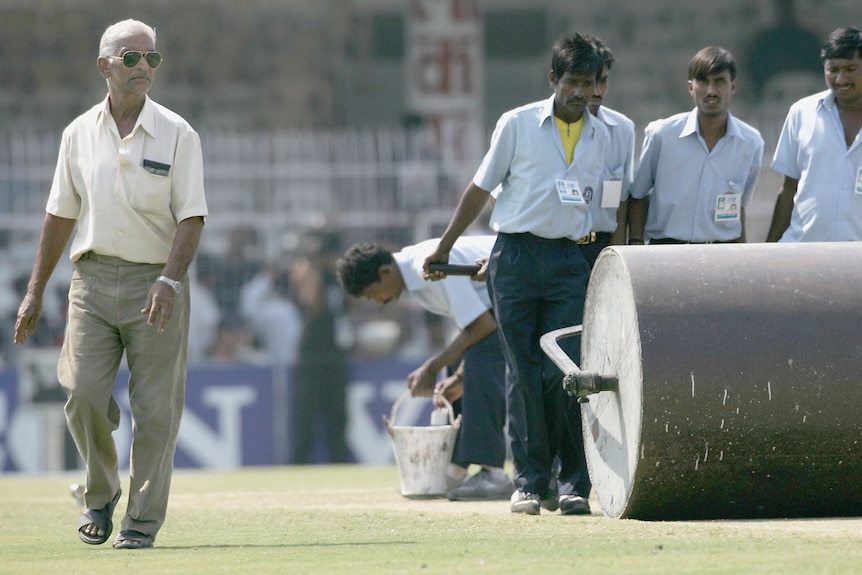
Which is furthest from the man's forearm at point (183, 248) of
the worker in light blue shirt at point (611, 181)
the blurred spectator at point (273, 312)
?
the blurred spectator at point (273, 312)

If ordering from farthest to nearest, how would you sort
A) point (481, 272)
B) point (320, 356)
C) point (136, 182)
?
point (320, 356) < point (481, 272) < point (136, 182)

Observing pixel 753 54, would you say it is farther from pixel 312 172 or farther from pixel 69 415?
pixel 69 415

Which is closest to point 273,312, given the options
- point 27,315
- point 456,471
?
point 456,471

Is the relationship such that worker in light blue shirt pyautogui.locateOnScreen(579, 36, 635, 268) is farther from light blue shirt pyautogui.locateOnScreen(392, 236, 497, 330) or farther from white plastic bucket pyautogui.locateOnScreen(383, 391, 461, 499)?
white plastic bucket pyautogui.locateOnScreen(383, 391, 461, 499)

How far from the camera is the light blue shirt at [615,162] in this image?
7.36 meters

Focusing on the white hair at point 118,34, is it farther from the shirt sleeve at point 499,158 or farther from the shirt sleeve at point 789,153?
the shirt sleeve at point 789,153

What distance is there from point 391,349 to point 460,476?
5784 millimetres

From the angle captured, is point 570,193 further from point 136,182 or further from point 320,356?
point 320,356

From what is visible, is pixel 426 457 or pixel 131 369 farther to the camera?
Answer: pixel 426 457

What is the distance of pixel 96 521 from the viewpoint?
644 cm

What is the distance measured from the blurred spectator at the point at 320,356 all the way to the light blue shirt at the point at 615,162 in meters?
6.67

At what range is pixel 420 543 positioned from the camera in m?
6.04

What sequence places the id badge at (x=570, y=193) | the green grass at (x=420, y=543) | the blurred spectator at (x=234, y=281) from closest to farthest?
the green grass at (x=420, y=543)
the id badge at (x=570, y=193)
the blurred spectator at (x=234, y=281)

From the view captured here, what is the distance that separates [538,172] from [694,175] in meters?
0.90
